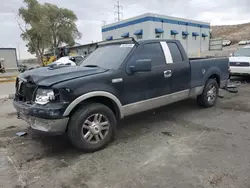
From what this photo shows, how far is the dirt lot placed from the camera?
108 inches

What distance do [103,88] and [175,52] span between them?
87.7 inches

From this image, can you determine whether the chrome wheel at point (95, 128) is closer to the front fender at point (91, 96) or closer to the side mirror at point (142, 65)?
the front fender at point (91, 96)

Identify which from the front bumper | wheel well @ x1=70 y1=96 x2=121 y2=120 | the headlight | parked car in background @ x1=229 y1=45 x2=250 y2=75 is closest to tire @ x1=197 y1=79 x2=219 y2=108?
wheel well @ x1=70 y1=96 x2=121 y2=120

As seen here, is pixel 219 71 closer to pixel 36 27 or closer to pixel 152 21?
pixel 152 21

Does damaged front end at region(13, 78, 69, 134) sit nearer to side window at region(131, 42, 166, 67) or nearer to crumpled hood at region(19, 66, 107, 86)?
crumpled hood at region(19, 66, 107, 86)

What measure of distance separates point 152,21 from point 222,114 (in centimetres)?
2389

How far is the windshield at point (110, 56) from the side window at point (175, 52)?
1.12 metres

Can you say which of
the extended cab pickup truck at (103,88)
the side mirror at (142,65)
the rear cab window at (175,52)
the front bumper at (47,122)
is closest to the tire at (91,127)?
the extended cab pickup truck at (103,88)

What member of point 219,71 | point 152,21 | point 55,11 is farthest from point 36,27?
point 219,71

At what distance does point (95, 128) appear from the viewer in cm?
349

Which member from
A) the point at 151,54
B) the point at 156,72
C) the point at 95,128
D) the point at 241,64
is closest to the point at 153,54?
the point at 151,54

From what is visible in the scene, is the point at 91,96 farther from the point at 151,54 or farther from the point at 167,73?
A: the point at 167,73

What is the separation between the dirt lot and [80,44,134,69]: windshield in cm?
142

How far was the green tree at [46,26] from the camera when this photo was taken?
35.9 metres
